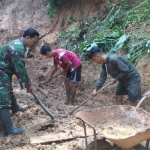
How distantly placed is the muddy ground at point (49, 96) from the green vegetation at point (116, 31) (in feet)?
1.59

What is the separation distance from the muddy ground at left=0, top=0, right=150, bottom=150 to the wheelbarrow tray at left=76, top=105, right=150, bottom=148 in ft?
1.56

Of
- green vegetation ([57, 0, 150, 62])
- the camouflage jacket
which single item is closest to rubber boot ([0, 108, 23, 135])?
the camouflage jacket

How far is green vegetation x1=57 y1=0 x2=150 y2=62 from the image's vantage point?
712 centimetres

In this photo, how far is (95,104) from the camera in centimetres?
664

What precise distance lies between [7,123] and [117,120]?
1893 millimetres

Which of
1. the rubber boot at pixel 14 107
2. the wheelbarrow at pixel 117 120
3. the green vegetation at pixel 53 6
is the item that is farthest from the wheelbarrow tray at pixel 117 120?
the green vegetation at pixel 53 6

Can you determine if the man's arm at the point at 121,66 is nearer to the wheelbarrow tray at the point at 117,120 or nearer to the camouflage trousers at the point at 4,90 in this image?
the wheelbarrow tray at the point at 117,120

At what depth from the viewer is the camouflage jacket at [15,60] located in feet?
14.8

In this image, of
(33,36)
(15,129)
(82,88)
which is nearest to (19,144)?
(15,129)

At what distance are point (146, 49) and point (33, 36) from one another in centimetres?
323

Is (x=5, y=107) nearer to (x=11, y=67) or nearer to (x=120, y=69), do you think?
(x=11, y=67)

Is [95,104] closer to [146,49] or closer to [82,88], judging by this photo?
[82,88]

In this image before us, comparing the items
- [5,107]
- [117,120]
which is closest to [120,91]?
[117,120]

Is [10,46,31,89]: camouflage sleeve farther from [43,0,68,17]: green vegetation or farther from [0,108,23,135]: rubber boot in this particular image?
[43,0,68,17]: green vegetation
